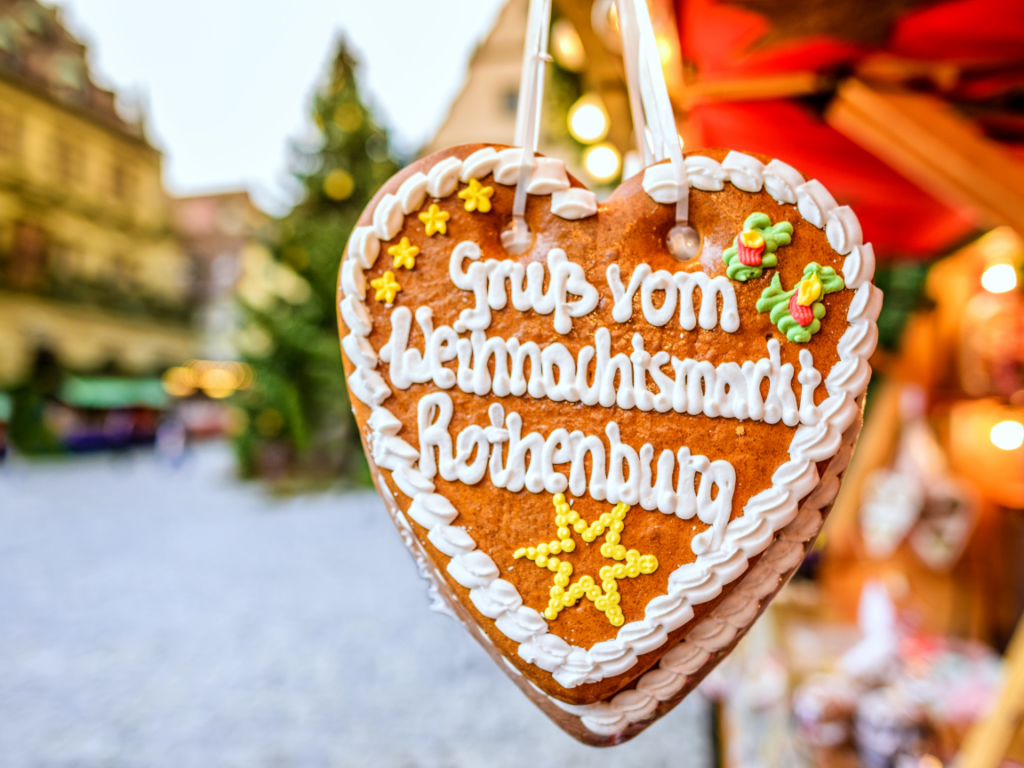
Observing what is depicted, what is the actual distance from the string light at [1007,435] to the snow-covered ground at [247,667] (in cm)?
181

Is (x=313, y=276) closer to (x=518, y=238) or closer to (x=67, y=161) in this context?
(x=67, y=161)

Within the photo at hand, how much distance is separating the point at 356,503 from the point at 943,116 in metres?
8.40

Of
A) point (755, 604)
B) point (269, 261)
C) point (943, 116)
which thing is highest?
point (269, 261)

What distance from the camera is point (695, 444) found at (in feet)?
1.81

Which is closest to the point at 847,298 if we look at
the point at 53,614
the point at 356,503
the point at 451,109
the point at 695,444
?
the point at 695,444

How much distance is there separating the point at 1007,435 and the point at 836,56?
7.31 feet

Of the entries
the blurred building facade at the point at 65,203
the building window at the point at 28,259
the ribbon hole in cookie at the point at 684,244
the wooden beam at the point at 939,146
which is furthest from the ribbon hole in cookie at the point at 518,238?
the building window at the point at 28,259

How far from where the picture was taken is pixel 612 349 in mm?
551

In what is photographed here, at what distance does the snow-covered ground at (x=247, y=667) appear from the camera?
2861 millimetres

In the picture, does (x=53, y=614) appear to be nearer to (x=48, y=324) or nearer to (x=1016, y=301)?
(x=48, y=324)

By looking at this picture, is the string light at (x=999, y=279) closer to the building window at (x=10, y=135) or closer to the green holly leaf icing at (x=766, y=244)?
the green holly leaf icing at (x=766, y=244)

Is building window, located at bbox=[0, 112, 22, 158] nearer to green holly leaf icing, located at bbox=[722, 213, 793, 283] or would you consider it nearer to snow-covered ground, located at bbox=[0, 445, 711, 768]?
snow-covered ground, located at bbox=[0, 445, 711, 768]

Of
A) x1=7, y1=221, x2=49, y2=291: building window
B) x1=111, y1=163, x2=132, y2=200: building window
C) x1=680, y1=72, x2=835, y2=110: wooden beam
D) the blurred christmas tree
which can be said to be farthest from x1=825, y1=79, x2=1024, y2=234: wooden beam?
the blurred christmas tree

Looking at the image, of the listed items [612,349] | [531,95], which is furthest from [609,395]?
[531,95]
